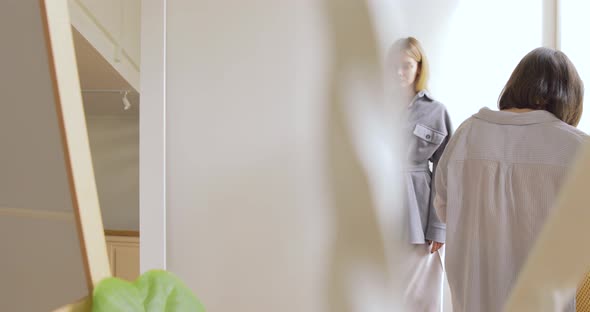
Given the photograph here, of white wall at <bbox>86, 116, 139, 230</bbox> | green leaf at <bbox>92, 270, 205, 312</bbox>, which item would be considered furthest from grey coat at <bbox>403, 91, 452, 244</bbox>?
white wall at <bbox>86, 116, 139, 230</bbox>

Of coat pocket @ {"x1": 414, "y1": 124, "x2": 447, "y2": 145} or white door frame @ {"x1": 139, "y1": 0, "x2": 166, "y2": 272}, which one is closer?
coat pocket @ {"x1": 414, "y1": 124, "x2": 447, "y2": 145}

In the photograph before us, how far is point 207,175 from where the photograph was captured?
4.17ft

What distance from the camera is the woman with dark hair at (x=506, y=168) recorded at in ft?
2.95

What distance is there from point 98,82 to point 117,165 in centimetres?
168

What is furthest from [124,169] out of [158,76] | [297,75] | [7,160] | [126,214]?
[7,160]

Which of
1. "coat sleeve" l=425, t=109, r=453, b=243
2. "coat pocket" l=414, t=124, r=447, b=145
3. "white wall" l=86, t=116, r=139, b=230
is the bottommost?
"white wall" l=86, t=116, r=139, b=230

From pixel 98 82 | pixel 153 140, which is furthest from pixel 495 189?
pixel 98 82

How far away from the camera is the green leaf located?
161 mm

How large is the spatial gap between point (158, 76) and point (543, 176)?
936 millimetres

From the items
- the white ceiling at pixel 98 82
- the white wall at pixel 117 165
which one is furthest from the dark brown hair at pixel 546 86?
the white wall at pixel 117 165

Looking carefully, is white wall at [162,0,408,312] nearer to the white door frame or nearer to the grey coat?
the white door frame

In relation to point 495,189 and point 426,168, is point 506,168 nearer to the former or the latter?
point 495,189

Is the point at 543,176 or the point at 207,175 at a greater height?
the point at 543,176

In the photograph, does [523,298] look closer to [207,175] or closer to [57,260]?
[57,260]
